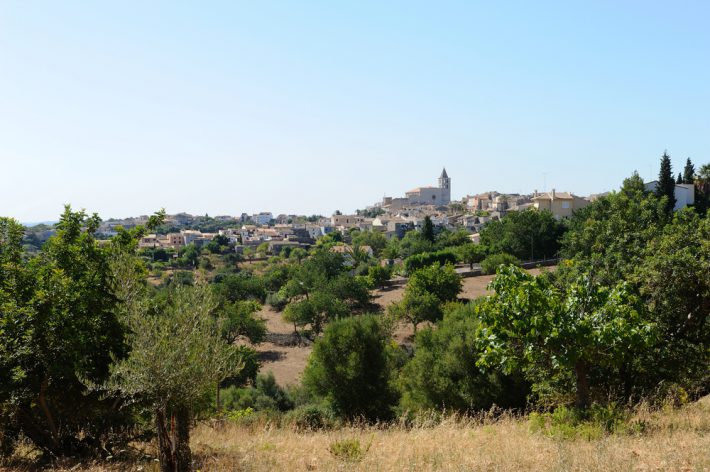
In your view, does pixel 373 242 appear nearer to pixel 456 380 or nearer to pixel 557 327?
pixel 456 380

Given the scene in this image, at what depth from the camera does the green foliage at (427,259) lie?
56725 mm

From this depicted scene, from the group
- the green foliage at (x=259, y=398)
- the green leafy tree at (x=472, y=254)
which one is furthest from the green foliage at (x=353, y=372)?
the green leafy tree at (x=472, y=254)

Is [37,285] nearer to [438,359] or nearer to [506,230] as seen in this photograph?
[438,359]

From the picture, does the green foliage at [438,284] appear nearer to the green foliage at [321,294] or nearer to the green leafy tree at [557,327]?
the green foliage at [321,294]

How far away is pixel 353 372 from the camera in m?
18.6

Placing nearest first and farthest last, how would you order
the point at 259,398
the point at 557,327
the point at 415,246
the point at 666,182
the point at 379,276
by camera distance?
1. the point at 557,327
2. the point at 259,398
3. the point at 666,182
4. the point at 379,276
5. the point at 415,246

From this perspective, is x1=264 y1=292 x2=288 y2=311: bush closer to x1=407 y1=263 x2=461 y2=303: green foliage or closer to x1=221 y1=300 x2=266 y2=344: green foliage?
x1=221 y1=300 x2=266 y2=344: green foliage

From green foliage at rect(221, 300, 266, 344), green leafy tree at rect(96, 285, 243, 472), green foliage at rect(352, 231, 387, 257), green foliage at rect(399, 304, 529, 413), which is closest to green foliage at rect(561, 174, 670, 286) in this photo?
green foliage at rect(399, 304, 529, 413)

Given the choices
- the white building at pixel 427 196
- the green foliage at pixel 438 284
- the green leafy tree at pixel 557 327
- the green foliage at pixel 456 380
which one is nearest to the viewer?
the green leafy tree at pixel 557 327

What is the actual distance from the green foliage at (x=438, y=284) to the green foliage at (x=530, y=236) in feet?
54.9

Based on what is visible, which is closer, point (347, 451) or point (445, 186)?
point (347, 451)

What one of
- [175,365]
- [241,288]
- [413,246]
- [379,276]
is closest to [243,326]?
[241,288]

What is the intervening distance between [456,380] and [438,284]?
75.0 ft

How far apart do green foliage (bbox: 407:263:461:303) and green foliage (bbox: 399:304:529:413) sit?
19.8 meters
